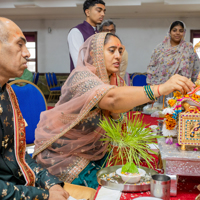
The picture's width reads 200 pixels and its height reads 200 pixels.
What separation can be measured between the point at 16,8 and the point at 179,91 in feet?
26.6

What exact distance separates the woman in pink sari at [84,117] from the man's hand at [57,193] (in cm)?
28

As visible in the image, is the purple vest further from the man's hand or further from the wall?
the wall

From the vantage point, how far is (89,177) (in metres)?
1.35

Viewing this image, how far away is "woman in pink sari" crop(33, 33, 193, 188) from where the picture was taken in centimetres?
133

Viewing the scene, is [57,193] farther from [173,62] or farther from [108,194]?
[173,62]

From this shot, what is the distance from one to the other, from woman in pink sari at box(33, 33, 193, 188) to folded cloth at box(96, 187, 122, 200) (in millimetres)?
423

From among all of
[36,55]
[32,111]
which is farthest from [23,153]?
[36,55]

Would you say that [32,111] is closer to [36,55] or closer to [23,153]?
[23,153]

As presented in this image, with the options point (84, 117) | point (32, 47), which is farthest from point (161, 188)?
point (32, 47)

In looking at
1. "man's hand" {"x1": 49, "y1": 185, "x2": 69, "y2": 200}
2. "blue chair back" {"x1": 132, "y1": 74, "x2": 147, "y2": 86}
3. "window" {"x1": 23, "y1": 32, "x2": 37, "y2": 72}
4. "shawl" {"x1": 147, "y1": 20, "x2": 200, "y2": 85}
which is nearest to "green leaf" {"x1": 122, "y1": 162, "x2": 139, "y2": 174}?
"man's hand" {"x1": 49, "y1": 185, "x2": 69, "y2": 200}

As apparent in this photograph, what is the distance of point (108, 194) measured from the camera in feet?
2.91

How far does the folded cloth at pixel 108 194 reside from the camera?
867 millimetres

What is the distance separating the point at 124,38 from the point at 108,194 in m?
8.84

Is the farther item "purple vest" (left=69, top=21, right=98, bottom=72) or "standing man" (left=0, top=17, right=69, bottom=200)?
"purple vest" (left=69, top=21, right=98, bottom=72)
